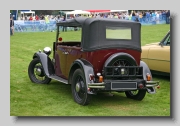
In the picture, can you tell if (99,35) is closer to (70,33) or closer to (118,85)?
(118,85)

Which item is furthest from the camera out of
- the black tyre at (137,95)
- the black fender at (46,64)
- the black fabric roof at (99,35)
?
the black fender at (46,64)

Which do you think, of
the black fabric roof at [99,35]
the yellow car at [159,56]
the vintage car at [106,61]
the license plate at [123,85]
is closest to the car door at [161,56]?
the yellow car at [159,56]

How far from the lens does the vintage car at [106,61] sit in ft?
23.6

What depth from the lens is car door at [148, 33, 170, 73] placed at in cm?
986

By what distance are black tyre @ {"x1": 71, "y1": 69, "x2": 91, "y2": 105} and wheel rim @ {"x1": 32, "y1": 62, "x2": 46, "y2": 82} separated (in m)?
2.02

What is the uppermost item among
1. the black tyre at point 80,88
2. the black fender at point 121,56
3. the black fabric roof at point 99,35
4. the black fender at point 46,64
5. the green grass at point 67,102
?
the black fabric roof at point 99,35

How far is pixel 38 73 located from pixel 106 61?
2.77 metres

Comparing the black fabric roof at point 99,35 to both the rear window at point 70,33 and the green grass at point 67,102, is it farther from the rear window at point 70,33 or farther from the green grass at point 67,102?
the green grass at point 67,102

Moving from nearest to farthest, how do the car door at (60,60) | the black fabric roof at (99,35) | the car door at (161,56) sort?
the black fabric roof at (99,35), the car door at (60,60), the car door at (161,56)

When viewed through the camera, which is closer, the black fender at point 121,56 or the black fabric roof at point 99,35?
the black fender at point 121,56

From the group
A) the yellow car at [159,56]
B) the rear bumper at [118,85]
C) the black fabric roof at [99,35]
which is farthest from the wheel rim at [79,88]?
the yellow car at [159,56]

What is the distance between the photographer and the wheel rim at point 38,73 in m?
9.48

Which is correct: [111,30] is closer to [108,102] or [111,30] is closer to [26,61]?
[108,102]

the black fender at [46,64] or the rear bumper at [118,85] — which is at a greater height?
the black fender at [46,64]
